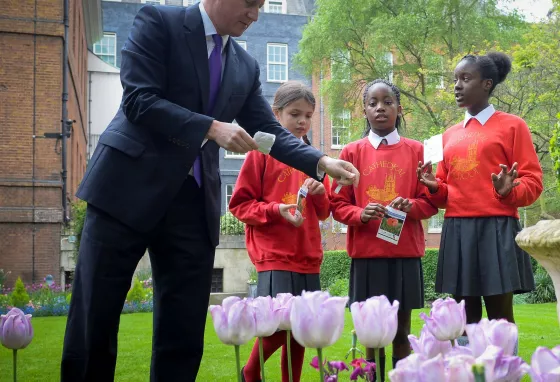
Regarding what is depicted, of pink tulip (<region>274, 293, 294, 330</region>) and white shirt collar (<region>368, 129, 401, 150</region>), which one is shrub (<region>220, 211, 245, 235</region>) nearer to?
white shirt collar (<region>368, 129, 401, 150</region>)

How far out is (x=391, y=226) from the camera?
3859mm

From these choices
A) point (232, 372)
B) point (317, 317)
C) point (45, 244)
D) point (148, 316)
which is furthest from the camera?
point (45, 244)

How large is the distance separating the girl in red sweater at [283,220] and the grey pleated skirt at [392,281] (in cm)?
25

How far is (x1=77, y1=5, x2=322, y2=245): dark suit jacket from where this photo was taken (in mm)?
2553

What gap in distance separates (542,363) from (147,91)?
1894 millimetres

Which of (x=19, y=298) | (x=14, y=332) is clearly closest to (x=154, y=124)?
(x=14, y=332)

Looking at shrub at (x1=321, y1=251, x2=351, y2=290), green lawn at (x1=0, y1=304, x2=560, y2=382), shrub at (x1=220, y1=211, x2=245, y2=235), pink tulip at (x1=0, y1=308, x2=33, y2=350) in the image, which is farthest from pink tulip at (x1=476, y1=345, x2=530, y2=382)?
shrub at (x1=220, y1=211, x2=245, y2=235)

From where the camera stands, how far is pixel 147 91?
2.59 metres

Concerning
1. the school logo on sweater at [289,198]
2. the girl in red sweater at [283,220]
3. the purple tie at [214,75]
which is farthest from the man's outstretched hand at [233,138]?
the school logo on sweater at [289,198]

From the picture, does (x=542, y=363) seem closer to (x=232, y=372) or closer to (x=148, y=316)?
(x=232, y=372)

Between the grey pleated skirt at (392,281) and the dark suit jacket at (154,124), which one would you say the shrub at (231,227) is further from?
the dark suit jacket at (154,124)

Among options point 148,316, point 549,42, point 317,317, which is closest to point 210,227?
point 317,317

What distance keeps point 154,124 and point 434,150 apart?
5.92 feet

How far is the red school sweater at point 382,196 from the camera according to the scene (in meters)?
4.01
